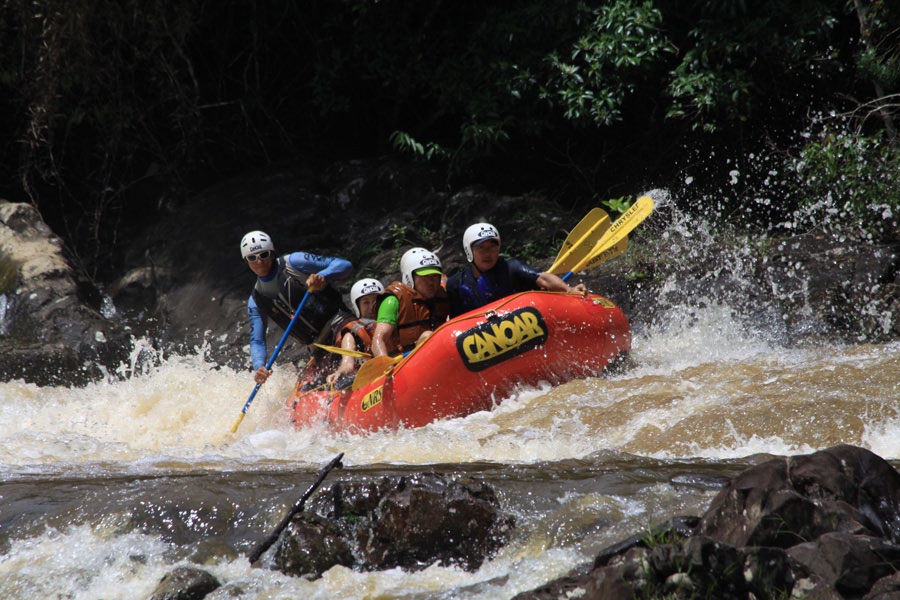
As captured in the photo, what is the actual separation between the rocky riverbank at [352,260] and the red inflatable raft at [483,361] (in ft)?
6.33

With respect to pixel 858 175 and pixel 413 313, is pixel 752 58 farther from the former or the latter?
pixel 413 313

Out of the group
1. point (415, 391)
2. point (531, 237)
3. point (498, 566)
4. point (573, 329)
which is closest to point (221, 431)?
point (415, 391)

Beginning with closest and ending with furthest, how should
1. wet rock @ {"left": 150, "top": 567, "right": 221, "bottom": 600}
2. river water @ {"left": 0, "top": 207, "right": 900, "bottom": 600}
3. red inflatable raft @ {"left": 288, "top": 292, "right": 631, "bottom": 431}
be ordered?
1. wet rock @ {"left": 150, "top": 567, "right": 221, "bottom": 600}
2. river water @ {"left": 0, "top": 207, "right": 900, "bottom": 600}
3. red inflatable raft @ {"left": 288, "top": 292, "right": 631, "bottom": 431}

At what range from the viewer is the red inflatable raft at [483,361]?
5691mm

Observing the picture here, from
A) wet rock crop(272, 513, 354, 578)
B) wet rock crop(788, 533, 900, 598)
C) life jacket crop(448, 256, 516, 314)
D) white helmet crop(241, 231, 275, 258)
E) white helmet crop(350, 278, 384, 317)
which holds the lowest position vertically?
life jacket crop(448, 256, 516, 314)

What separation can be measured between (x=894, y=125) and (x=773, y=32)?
1276mm

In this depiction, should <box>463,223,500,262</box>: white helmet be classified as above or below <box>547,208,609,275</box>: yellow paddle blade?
above

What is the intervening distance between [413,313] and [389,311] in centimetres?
28

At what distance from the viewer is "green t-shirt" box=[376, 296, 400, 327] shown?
248 inches

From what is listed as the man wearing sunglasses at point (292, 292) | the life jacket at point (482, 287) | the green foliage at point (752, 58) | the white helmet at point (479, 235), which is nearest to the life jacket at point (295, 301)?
the man wearing sunglasses at point (292, 292)

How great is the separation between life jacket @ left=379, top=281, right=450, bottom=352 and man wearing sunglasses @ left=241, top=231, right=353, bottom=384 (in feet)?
2.20

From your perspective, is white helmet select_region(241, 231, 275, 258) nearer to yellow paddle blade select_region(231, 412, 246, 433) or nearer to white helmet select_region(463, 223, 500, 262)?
yellow paddle blade select_region(231, 412, 246, 433)

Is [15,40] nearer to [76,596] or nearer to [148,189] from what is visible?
[148,189]

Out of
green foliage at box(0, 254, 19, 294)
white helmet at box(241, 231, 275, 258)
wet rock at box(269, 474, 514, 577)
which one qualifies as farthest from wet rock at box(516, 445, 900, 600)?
green foliage at box(0, 254, 19, 294)
